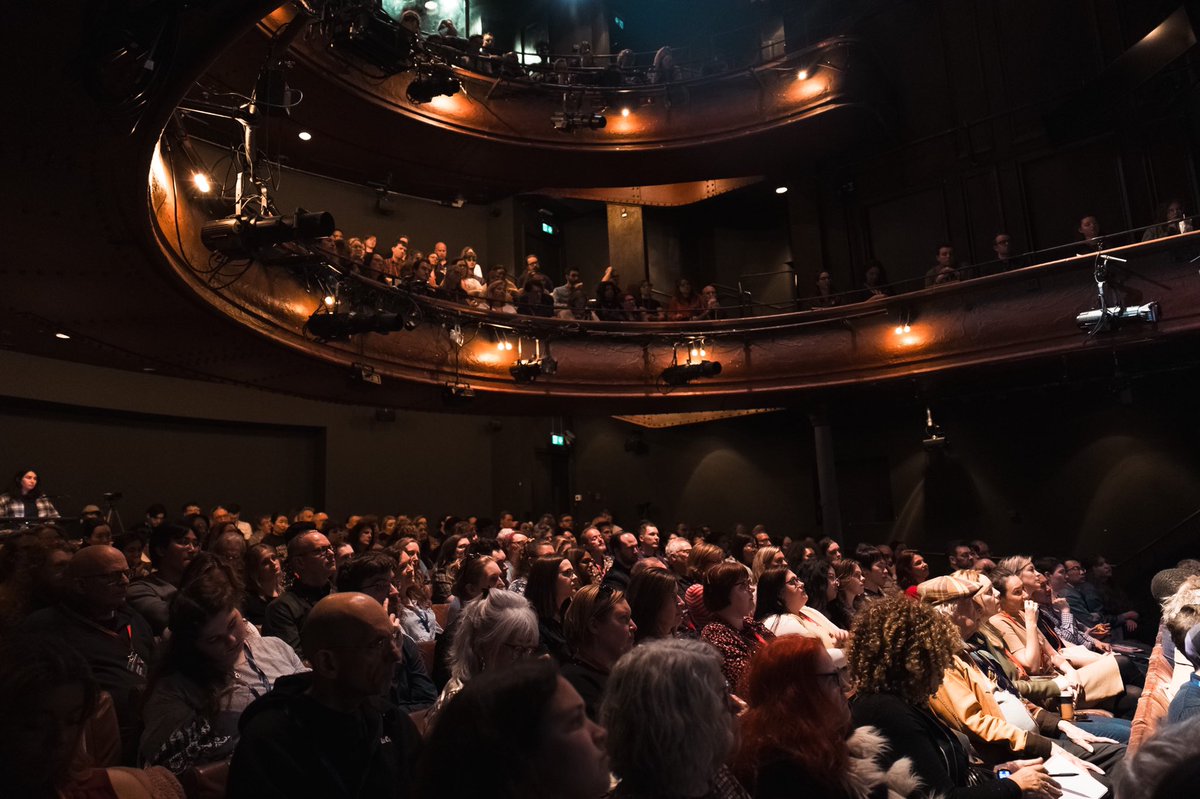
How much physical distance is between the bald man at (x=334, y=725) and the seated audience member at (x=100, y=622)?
114 cm

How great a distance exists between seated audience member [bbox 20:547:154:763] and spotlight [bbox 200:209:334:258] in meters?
2.49

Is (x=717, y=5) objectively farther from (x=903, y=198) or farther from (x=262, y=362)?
(x=262, y=362)

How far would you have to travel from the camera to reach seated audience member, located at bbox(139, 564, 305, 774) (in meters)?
2.45

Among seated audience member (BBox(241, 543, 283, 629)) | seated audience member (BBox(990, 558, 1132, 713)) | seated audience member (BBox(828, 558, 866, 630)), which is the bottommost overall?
seated audience member (BBox(990, 558, 1132, 713))

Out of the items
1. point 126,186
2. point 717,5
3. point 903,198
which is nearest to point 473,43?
point 717,5

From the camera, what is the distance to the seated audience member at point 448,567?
612cm

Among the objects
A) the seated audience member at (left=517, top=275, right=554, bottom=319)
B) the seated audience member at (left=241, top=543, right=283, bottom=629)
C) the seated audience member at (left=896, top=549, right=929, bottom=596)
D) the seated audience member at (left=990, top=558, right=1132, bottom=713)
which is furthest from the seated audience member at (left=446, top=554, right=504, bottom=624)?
the seated audience member at (left=517, top=275, right=554, bottom=319)

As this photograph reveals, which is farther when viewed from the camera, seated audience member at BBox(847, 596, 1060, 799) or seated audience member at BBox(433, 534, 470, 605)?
seated audience member at BBox(433, 534, 470, 605)

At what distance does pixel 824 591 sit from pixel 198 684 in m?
3.81

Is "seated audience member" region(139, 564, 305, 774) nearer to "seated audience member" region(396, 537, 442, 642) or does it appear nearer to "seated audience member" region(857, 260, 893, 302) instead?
"seated audience member" region(396, 537, 442, 642)

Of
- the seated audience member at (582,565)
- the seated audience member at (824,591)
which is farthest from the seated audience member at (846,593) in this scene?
the seated audience member at (582,565)

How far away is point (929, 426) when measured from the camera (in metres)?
12.1

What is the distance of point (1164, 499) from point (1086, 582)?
293 cm

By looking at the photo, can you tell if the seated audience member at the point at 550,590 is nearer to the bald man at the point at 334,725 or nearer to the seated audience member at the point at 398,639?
the seated audience member at the point at 398,639
